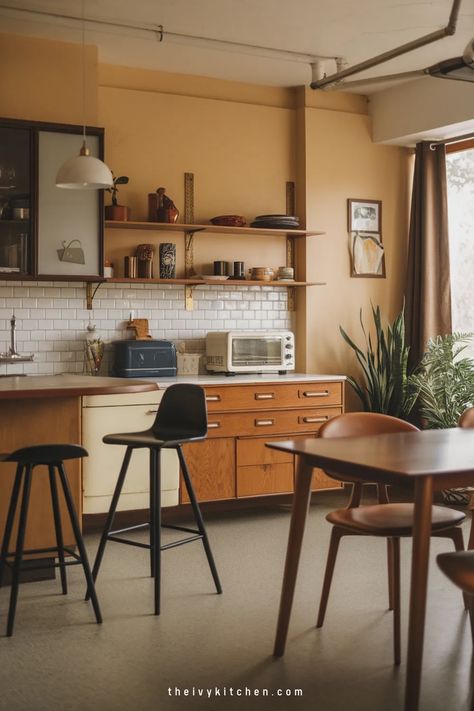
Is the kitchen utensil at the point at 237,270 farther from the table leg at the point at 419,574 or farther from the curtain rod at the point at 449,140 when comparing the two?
the table leg at the point at 419,574

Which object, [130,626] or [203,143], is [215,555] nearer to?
[130,626]

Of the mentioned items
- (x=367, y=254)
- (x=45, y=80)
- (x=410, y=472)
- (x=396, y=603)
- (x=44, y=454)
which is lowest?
(x=396, y=603)

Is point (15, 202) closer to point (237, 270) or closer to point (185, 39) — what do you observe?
point (185, 39)

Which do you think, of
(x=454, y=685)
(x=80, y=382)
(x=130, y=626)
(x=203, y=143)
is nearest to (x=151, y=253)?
(x=203, y=143)

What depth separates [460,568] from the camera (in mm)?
2666

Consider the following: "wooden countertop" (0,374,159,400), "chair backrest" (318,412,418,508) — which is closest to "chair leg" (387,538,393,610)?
"chair backrest" (318,412,418,508)

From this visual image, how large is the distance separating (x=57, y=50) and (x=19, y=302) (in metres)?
1.70

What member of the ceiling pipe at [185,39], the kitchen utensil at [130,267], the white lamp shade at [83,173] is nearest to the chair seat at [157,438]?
the white lamp shade at [83,173]

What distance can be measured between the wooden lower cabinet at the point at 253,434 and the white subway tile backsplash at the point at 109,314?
0.83m

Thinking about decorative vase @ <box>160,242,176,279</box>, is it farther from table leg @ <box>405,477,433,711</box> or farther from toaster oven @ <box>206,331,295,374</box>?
table leg @ <box>405,477,433,711</box>

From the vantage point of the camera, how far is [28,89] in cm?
573

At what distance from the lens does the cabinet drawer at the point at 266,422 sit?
19.1ft

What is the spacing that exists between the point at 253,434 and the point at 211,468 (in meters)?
0.38

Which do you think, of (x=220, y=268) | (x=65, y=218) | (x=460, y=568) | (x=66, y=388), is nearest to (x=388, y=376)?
(x=220, y=268)
